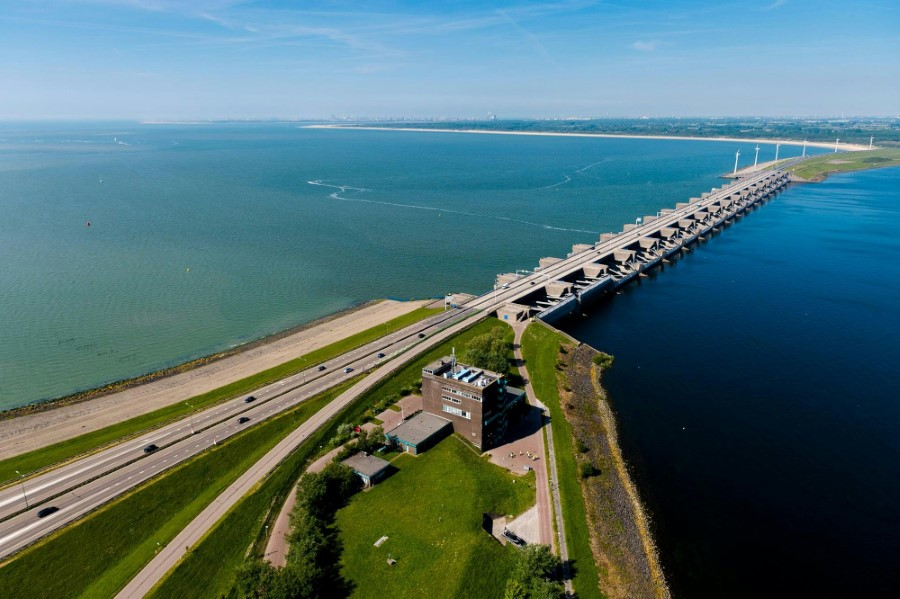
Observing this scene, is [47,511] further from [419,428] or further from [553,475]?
[553,475]

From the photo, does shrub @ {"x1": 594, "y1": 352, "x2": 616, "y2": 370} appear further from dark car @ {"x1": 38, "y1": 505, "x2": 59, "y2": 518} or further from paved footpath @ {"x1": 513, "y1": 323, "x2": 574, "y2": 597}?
dark car @ {"x1": 38, "y1": 505, "x2": 59, "y2": 518}

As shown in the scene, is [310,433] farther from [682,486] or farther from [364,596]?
[682,486]

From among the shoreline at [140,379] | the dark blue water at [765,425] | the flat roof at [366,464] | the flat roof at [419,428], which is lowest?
the dark blue water at [765,425]

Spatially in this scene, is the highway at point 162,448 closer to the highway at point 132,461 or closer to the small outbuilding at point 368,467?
the highway at point 132,461

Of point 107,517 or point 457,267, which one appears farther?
point 457,267

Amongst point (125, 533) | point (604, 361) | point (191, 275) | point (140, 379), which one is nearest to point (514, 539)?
point (125, 533)

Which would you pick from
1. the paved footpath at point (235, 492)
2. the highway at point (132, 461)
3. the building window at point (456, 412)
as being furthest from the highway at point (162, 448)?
the building window at point (456, 412)

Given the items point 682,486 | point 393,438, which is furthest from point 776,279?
point 393,438
